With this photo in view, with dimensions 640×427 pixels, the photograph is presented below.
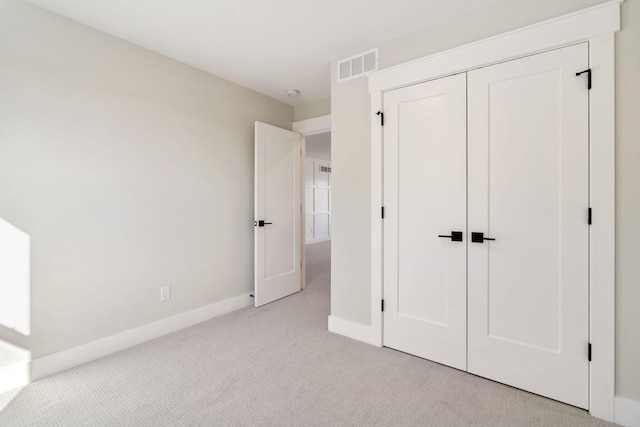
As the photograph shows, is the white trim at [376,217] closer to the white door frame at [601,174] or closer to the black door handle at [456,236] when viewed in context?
the black door handle at [456,236]

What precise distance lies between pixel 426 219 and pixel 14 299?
9.51 feet

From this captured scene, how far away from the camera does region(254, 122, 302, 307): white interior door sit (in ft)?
11.1

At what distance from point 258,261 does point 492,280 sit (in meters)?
2.37

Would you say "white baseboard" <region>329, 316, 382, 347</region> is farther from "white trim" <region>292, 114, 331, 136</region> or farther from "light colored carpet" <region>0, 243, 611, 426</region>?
"white trim" <region>292, 114, 331, 136</region>

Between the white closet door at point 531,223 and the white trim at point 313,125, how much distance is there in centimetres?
197

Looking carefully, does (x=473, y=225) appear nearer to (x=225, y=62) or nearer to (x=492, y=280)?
(x=492, y=280)

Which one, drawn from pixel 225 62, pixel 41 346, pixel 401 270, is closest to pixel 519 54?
pixel 401 270

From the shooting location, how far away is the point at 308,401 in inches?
68.6

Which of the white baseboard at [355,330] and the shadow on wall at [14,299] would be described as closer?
the shadow on wall at [14,299]

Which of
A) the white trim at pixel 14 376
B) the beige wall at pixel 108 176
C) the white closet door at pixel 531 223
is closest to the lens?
the white closet door at pixel 531 223

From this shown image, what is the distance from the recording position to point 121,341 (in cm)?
238

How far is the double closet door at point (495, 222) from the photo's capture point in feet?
5.56

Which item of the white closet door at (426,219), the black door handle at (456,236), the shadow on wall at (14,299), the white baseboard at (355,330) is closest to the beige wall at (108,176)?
the shadow on wall at (14,299)

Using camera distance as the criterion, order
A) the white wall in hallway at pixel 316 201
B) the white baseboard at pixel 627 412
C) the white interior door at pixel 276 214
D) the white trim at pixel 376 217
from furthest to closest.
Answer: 1. the white wall in hallway at pixel 316 201
2. the white interior door at pixel 276 214
3. the white trim at pixel 376 217
4. the white baseboard at pixel 627 412
